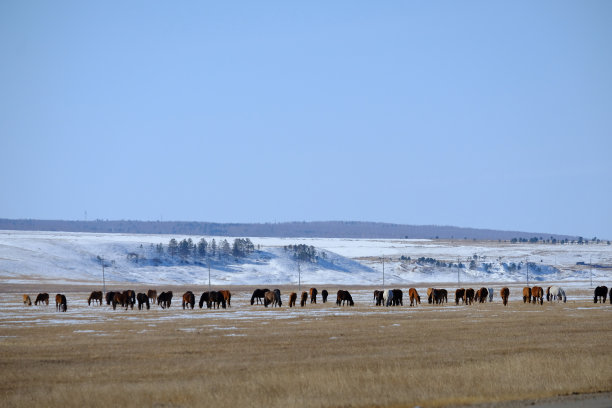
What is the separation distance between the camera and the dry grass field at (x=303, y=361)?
16.3 metres

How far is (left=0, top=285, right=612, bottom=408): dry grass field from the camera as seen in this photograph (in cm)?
1628

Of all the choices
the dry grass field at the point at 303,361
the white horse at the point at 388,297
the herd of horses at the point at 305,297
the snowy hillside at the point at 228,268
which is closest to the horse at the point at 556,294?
the herd of horses at the point at 305,297

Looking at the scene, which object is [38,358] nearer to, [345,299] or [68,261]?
[345,299]

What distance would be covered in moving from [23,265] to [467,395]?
335ft

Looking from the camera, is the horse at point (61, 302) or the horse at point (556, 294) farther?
the horse at point (556, 294)

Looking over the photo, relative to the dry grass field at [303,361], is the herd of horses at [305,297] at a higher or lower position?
lower

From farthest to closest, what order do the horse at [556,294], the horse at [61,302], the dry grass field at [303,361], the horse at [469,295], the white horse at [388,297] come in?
the horse at [469,295] < the horse at [556,294] < the white horse at [388,297] < the horse at [61,302] < the dry grass field at [303,361]

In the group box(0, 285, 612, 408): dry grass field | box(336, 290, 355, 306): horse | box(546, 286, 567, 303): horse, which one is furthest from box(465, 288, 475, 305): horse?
box(0, 285, 612, 408): dry grass field

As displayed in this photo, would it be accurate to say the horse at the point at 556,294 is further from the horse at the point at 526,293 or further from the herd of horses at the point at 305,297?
the horse at the point at 526,293

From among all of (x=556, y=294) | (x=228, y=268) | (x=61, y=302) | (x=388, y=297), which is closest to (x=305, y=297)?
(x=388, y=297)

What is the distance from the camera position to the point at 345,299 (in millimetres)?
51781

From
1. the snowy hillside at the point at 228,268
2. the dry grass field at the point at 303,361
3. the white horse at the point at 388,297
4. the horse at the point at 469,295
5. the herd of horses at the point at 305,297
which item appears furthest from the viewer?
the snowy hillside at the point at 228,268

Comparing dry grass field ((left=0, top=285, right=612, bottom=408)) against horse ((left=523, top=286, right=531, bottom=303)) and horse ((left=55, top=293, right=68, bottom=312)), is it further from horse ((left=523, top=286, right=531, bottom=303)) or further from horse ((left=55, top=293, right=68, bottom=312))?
horse ((left=523, top=286, right=531, bottom=303))

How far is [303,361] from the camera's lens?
2138cm
